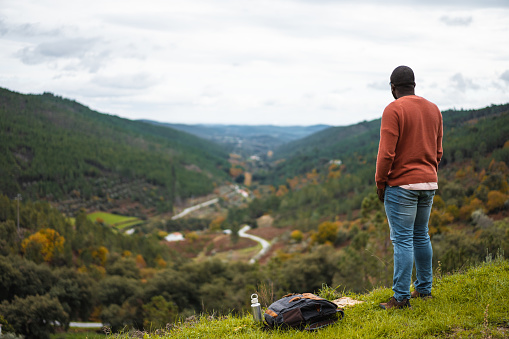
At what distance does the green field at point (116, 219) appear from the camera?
83125mm

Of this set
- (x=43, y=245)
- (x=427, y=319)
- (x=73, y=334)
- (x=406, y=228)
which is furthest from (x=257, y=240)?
(x=427, y=319)

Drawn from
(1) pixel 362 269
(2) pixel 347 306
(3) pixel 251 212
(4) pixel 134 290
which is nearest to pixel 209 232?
(3) pixel 251 212

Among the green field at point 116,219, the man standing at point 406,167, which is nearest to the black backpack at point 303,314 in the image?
the man standing at point 406,167

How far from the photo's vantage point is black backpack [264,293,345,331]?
3648mm

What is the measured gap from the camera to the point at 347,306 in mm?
4211

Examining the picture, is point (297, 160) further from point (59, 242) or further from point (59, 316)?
point (59, 316)

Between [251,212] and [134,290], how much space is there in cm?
6138

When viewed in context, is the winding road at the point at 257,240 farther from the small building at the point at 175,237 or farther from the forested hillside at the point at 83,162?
the forested hillside at the point at 83,162

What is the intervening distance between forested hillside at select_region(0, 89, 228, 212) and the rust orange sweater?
6754 centimetres

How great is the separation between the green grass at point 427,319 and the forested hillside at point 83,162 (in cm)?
6623

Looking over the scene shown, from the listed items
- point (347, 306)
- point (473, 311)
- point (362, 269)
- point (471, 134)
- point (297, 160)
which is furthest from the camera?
point (297, 160)

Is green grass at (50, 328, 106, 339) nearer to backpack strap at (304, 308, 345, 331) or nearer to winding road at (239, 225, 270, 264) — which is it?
winding road at (239, 225, 270, 264)

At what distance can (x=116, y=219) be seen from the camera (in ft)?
287

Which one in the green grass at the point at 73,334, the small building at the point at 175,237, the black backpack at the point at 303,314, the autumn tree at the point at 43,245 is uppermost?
the black backpack at the point at 303,314
